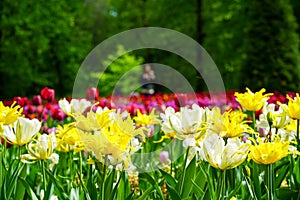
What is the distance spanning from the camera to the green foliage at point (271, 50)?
10273 mm

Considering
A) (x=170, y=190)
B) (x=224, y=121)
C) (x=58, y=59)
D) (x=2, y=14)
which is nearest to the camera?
(x=170, y=190)

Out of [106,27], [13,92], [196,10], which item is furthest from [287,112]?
[106,27]

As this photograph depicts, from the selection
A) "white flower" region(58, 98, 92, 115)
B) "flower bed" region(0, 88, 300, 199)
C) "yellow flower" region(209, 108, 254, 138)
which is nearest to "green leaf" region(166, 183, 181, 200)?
"flower bed" region(0, 88, 300, 199)

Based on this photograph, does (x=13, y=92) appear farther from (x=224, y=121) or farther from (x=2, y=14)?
(x=224, y=121)

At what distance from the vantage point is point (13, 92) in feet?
56.2

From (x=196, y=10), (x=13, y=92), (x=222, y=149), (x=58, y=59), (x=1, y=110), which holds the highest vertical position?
(x=196, y=10)

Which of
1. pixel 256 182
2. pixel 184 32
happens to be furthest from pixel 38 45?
pixel 256 182

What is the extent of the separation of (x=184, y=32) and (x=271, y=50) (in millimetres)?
6850

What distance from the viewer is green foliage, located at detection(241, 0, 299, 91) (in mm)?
10273

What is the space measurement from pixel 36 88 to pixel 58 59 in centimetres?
131

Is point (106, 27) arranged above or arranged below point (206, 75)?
above

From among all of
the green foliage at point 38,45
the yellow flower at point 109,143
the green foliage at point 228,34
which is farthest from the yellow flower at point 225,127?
the green foliage at point 38,45

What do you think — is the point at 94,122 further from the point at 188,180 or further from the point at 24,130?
the point at 188,180

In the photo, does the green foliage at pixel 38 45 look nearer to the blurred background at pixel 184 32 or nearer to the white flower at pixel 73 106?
the blurred background at pixel 184 32
